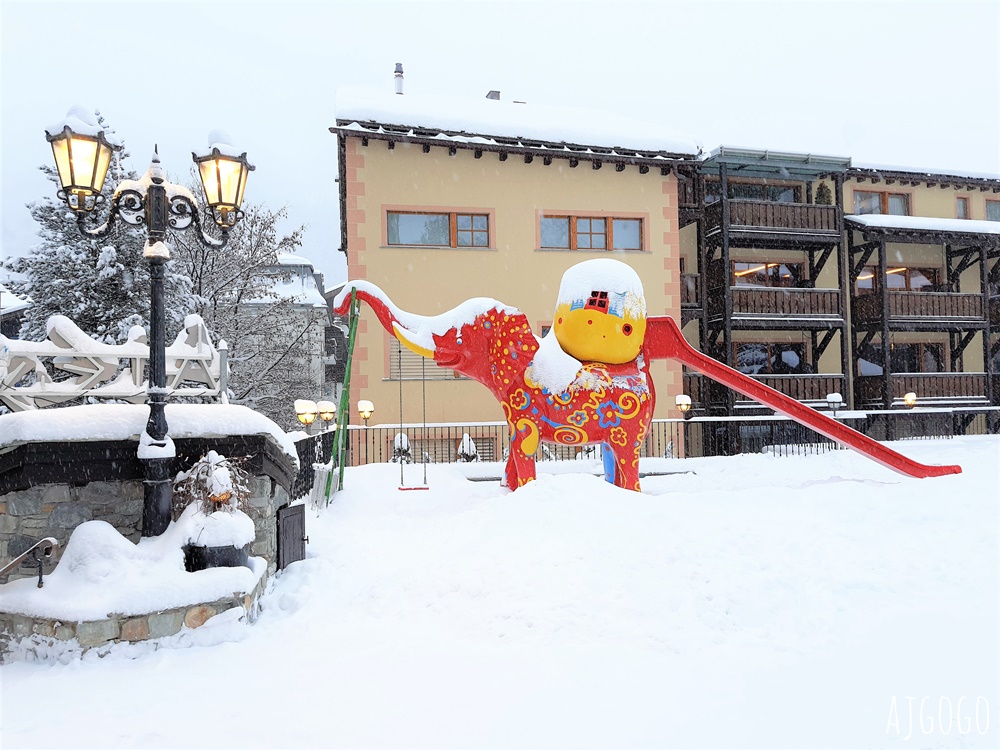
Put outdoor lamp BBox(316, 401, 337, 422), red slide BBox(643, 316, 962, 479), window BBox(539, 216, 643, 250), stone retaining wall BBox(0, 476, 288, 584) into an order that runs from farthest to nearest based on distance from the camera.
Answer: window BBox(539, 216, 643, 250) → outdoor lamp BBox(316, 401, 337, 422) → red slide BBox(643, 316, 962, 479) → stone retaining wall BBox(0, 476, 288, 584)

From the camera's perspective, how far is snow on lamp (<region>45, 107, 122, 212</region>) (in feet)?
16.3

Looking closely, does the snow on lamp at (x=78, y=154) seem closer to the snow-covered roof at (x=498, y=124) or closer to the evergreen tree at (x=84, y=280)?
the evergreen tree at (x=84, y=280)

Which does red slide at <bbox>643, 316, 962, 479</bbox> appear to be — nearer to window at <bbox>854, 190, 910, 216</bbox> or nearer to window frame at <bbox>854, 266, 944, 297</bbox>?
window frame at <bbox>854, 266, 944, 297</bbox>

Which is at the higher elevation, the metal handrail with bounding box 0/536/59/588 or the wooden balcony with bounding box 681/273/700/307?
the wooden balcony with bounding box 681/273/700/307

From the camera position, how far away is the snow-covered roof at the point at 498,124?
1541cm

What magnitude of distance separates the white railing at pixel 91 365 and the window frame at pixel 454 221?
8.37 metres

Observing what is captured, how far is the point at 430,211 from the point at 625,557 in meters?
12.1

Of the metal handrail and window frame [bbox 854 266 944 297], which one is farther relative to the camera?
window frame [bbox 854 266 944 297]

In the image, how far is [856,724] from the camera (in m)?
3.63

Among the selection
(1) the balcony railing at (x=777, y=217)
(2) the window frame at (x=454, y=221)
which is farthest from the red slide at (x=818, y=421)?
(1) the balcony railing at (x=777, y=217)

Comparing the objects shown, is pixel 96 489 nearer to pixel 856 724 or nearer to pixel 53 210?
pixel 856 724

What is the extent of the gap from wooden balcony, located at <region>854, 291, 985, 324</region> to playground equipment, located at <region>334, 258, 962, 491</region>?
12694mm

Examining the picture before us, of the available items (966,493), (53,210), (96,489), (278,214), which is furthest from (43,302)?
(966,493)

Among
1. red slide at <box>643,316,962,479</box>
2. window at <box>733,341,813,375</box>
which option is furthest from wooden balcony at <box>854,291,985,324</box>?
red slide at <box>643,316,962,479</box>
